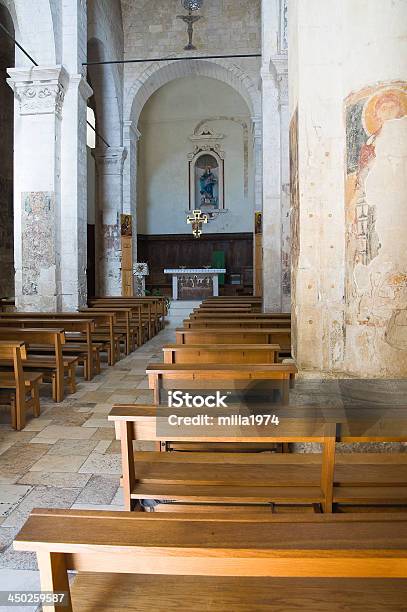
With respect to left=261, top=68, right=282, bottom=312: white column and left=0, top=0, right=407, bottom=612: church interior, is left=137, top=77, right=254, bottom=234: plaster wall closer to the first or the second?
left=0, top=0, right=407, bottom=612: church interior

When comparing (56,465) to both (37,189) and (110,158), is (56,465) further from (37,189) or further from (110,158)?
(110,158)

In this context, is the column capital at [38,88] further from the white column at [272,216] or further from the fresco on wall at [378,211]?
the fresco on wall at [378,211]

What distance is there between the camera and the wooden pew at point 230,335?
5070 mm

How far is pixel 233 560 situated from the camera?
1065mm

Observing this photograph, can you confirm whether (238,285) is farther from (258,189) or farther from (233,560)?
(233,560)

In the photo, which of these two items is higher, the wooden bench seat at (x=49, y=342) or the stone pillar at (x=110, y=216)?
the stone pillar at (x=110, y=216)

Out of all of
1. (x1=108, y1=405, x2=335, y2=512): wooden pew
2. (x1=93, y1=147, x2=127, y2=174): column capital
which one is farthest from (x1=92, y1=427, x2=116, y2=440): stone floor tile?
(x1=93, y1=147, x2=127, y2=174): column capital

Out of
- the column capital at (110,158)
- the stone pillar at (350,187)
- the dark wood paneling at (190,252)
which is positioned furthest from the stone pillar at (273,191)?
the dark wood paneling at (190,252)

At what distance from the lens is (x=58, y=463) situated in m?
3.72

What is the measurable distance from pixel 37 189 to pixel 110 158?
269 inches

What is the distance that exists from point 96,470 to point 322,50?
3.73m

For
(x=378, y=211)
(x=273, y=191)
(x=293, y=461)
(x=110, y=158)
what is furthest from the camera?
→ (x=110, y=158)

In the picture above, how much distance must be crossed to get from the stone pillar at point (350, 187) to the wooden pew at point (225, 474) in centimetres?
159

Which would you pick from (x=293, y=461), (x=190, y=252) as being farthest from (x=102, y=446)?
(x=190, y=252)
